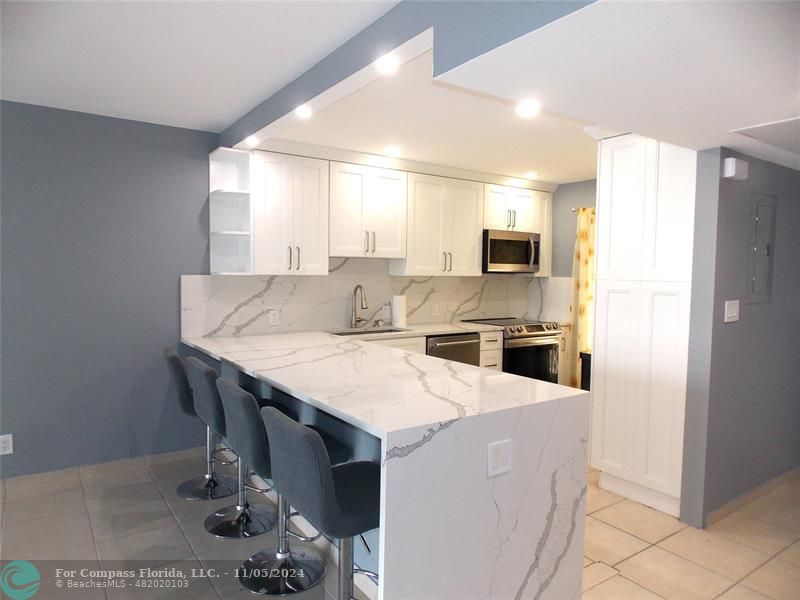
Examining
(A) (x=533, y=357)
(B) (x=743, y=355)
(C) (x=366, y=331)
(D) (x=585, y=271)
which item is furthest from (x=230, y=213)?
(B) (x=743, y=355)

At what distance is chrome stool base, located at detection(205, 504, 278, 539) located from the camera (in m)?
2.78

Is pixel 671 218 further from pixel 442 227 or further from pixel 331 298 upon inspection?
pixel 331 298

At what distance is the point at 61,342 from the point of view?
347 centimetres

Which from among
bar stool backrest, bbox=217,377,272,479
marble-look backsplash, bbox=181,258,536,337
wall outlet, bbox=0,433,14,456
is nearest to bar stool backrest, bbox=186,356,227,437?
bar stool backrest, bbox=217,377,272,479

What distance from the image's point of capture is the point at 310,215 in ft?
13.5

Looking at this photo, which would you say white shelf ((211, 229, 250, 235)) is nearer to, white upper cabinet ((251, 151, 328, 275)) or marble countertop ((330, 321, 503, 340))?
white upper cabinet ((251, 151, 328, 275))

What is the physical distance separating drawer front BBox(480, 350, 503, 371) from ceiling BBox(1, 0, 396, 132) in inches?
115

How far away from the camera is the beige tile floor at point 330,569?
7.76 ft

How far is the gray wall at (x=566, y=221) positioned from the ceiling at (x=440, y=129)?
590 millimetres

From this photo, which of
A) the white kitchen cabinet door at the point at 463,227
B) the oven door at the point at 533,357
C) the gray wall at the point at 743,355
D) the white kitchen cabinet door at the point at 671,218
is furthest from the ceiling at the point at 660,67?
the oven door at the point at 533,357

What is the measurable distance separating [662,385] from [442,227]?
2455mm

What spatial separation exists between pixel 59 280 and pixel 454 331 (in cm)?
305

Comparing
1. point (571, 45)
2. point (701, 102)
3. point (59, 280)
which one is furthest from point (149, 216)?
point (701, 102)

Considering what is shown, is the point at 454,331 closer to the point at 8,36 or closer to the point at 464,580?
the point at 464,580
